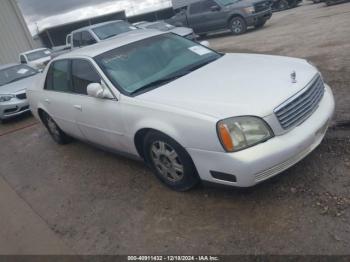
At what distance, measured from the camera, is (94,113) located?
427cm

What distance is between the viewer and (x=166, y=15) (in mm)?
33000

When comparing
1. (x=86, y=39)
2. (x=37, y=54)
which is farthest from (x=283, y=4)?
(x=37, y=54)

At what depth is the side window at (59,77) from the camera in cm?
490

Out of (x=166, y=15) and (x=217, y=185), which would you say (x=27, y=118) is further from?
(x=166, y=15)

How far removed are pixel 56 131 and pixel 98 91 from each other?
2.38 metres

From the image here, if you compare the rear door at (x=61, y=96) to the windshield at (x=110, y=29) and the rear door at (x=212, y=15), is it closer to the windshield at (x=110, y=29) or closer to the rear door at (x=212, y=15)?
the windshield at (x=110, y=29)

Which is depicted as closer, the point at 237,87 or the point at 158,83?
the point at 237,87

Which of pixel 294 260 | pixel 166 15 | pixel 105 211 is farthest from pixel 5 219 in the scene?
pixel 166 15

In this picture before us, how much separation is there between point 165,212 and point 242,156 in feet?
3.54

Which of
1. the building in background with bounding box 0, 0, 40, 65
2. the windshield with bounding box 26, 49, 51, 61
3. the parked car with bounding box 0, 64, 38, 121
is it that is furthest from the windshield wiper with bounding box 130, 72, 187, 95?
the building in background with bounding box 0, 0, 40, 65

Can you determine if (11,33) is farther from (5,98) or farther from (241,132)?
(241,132)

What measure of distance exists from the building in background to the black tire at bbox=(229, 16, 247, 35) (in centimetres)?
1093

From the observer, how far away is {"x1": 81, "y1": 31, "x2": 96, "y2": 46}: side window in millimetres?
11945

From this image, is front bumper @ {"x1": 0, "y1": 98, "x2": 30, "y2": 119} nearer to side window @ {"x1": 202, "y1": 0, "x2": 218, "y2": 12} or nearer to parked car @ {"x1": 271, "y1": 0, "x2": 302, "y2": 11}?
side window @ {"x1": 202, "y1": 0, "x2": 218, "y2": 12}
